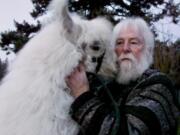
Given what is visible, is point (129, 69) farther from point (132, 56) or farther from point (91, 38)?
point (91, 38)

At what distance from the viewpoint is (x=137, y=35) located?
137 inches

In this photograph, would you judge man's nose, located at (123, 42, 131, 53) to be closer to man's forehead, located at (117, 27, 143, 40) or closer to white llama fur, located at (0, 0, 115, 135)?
man's forehead, located at (117, 27, 143, 40)

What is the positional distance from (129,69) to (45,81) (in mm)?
572

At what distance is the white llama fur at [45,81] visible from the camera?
300 cm

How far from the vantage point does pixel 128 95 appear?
10.6 ft

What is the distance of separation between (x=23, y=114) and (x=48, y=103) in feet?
0.48

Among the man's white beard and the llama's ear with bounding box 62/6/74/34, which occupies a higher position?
the llama's ear with bounding box 62/6/74/34

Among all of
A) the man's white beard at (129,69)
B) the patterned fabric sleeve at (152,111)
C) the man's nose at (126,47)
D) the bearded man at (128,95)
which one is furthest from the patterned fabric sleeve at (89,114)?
the man's nose at (126,47)

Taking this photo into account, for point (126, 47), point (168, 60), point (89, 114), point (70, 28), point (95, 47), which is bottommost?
point (168, 60)

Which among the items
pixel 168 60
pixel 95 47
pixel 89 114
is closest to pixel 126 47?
pixel 95 47

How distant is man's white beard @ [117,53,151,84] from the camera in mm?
3371

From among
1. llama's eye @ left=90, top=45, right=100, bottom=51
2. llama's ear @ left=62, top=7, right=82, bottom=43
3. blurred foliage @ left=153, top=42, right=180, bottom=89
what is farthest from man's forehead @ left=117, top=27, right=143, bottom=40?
blurred foliage @ left=153, top=42, right=180, bottom=89

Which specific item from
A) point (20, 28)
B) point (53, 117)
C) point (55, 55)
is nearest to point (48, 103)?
point (53, 117)

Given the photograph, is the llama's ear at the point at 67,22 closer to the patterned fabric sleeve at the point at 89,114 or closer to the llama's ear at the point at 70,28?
the llama's ear at the point at 70,28
